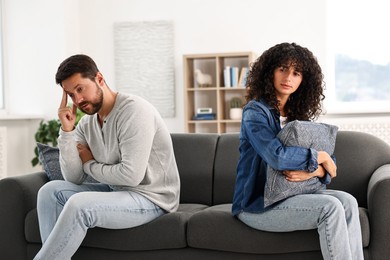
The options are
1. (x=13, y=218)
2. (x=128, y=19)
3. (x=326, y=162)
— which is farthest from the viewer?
(x=128, y=19)

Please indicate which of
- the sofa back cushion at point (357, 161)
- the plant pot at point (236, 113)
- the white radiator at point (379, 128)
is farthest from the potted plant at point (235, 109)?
the sofa back cushion at point (357, 161)

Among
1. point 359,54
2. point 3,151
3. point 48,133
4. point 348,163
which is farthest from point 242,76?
point 348,163

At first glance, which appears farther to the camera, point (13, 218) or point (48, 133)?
point (48, 133)

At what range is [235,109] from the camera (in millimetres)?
6621

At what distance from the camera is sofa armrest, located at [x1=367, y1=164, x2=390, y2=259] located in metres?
2.81

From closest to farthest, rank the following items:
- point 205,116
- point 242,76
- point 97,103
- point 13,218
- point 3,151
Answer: point 97,103 < point 13,218 < point 3,151 < point 242,76 < point 205,116

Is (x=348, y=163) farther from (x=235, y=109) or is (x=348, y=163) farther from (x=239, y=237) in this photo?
(x=235, y=109)

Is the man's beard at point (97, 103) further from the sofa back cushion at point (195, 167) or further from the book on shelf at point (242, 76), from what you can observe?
the book on shelf at point (242, 76)

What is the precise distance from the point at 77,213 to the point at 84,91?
56 centimetres

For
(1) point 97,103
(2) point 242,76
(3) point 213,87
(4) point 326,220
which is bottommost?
(4) point 326,220

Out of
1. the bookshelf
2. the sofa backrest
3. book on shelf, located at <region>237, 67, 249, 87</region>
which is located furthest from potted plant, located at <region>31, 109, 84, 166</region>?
the sofa backrest

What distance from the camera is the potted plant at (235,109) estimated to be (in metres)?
6.62

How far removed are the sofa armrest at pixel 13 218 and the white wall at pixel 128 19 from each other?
3575 mm

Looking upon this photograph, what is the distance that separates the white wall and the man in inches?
152
